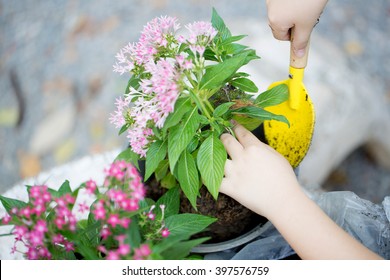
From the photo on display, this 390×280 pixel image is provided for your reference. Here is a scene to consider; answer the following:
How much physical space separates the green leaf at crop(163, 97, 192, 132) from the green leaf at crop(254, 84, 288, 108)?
0.63 ft

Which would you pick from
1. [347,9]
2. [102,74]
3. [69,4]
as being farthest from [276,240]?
[69,4]

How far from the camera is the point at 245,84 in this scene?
0.88 m

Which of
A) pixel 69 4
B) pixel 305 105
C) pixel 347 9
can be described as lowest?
pixel 305 105

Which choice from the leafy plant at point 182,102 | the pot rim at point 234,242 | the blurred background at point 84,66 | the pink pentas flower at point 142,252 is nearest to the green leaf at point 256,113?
the leafy plant at point 182,102

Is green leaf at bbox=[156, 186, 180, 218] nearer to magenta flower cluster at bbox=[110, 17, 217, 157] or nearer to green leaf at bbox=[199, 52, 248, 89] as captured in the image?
magenta flower cluster at bbox=[110, 17, 217, 157]

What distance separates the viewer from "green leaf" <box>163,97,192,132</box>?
28.7 inches

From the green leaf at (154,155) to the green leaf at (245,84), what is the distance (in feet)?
0.59

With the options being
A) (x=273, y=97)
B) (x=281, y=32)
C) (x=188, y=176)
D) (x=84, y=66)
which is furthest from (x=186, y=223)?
(x=84, y=66)

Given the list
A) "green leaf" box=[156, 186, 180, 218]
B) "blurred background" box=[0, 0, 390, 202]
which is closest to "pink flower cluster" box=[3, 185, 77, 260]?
"green leaf" box=[156, 186, 180, 218]

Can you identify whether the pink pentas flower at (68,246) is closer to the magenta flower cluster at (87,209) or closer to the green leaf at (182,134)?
the magenta flower cluster at (87,209)

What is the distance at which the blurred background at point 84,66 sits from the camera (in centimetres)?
179

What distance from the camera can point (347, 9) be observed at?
6.42 feet

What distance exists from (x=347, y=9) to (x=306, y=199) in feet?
4.59
